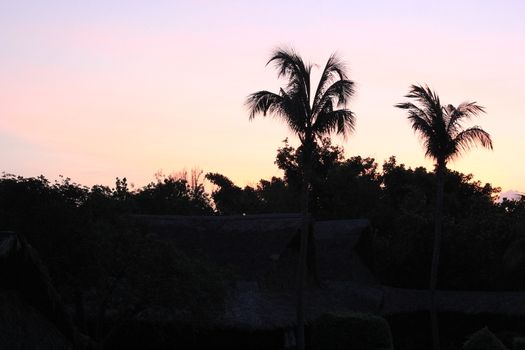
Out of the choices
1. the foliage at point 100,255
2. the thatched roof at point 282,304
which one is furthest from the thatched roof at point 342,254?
the foliage at point 100,255

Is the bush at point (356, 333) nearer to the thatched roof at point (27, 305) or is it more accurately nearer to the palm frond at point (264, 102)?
the palm frond at point (264, 102)

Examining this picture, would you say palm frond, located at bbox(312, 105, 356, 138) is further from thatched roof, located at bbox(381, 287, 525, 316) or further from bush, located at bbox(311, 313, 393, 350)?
thatched roof, located at bbox(381, 287, 525, 316)

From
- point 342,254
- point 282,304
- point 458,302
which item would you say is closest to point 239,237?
point 282,304

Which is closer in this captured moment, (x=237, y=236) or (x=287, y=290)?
(x=287, y=290)

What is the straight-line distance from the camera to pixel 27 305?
35.4 ft

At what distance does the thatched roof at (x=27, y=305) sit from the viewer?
372 inches

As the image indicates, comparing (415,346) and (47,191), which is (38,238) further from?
(415,346)

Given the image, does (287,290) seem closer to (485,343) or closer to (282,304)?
(282,304)

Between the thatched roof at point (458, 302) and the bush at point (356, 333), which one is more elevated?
the thatched roof at point (458, 302)

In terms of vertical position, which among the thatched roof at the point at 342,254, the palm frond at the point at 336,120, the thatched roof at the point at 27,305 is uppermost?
the palm frond at the point at 336,120

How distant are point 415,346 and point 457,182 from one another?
2106cm

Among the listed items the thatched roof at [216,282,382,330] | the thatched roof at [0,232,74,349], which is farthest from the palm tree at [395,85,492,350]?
the thatched roof at [0,232,74,349]

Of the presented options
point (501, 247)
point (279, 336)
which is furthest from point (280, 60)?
point (501, 247)

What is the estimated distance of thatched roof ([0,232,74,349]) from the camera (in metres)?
9.45
